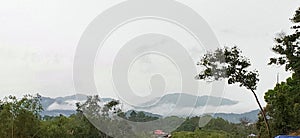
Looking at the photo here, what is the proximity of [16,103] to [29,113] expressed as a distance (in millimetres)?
672

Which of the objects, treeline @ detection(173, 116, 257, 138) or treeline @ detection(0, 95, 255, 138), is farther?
treeline @ detection(173, 116, 257, 138)

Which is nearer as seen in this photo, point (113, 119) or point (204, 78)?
point (204, 78)

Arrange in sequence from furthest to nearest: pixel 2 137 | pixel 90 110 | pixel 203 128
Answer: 1. pixel 203 128
2. pixel 90 110
3. pixel 2 137

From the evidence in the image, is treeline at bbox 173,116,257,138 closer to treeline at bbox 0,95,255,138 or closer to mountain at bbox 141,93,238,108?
treeline at bbox 0,95,255,138

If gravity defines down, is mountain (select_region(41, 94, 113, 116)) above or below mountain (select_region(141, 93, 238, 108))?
above

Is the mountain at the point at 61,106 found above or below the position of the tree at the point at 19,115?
above

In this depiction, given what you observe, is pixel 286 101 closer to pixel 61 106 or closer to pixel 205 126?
pixel 205 126

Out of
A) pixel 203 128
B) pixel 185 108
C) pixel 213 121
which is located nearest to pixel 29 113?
pixel 185 108

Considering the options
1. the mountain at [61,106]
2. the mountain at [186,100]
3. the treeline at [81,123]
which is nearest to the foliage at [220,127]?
the treeline at [81,123]

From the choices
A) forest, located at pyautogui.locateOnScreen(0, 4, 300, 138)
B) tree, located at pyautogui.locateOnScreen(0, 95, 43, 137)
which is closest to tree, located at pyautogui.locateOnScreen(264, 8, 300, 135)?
forest, located at pyautogui.locateOnScreen(0, 4, 300, 138)

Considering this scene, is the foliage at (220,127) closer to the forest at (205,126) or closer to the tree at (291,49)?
the forest at (205,126)

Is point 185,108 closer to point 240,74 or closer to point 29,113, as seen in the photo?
point 240,74

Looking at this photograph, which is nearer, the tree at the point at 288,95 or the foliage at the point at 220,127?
the tree at the point at 288,95

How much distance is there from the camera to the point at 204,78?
1830cm
